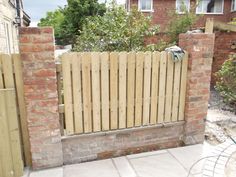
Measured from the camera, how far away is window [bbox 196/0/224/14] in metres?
16.6

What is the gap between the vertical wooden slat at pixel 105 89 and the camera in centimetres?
309

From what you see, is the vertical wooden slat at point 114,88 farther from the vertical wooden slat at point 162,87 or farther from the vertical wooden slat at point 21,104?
the vertical wooden slat at point 21,104

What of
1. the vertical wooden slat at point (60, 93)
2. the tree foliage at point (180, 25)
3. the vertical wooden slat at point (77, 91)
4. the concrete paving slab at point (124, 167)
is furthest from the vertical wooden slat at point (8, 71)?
the tree foliage at point (180, 25)

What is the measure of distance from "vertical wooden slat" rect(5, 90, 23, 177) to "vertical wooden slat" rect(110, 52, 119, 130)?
1.29 m

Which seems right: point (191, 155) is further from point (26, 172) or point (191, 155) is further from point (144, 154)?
point (26, 172)

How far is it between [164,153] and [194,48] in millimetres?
1729

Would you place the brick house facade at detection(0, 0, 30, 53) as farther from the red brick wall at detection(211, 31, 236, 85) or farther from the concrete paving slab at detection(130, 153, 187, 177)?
the red brick wall at detection(211, 31, 236, 85)

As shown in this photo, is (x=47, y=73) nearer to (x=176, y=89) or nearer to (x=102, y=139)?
(x=102, y=139)

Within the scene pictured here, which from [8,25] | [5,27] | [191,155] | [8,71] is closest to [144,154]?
[191,155]

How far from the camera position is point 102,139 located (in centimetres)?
333

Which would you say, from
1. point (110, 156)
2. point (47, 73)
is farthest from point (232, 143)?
point (47, 73)

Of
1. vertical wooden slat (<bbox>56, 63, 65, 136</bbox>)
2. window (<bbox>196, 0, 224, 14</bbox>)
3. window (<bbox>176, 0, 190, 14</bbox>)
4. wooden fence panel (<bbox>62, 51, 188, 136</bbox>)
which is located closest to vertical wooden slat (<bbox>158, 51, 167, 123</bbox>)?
wooden fence panel (<bbox>62, 51, 188, 136</bbox>)

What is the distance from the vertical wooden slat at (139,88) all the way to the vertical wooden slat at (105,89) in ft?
1.53

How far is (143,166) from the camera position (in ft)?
10.5
